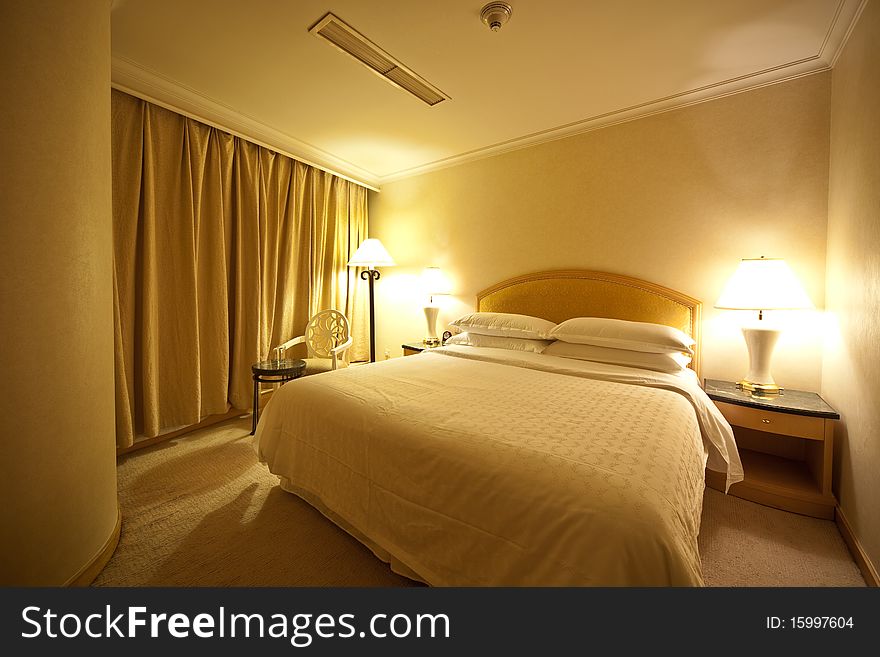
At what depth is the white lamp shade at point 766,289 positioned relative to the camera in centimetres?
213

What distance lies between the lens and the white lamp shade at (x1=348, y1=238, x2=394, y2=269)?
403 centimetres

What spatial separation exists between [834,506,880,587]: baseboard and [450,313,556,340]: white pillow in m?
1.81

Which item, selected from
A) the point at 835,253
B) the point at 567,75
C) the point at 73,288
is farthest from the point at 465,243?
the point at 73,288

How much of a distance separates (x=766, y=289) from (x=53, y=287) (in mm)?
3433

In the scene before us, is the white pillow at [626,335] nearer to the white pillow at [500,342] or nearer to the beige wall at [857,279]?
the white pillow at [500,342]

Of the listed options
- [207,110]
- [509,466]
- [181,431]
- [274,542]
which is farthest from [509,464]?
[207,110]

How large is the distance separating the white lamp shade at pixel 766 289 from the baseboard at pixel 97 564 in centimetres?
338

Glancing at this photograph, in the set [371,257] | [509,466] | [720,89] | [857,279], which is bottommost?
[509,466]

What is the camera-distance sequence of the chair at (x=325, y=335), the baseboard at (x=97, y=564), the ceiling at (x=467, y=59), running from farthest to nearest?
the chair at (x=325, y=335)
the ceiling at (x=467, y=59)
the baseboard at (x=97, y=564)

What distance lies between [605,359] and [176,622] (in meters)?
2.47

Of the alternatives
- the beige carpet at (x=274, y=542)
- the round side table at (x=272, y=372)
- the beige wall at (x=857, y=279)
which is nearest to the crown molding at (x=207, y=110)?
the round side table at (x=272, y=372)

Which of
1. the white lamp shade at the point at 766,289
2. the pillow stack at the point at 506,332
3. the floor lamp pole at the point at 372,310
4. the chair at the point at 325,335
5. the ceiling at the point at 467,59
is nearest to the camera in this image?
the ceiling at the point at 467,59

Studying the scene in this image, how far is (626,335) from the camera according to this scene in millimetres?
2473

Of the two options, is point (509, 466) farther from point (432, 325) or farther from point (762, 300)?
point (432, 325)
